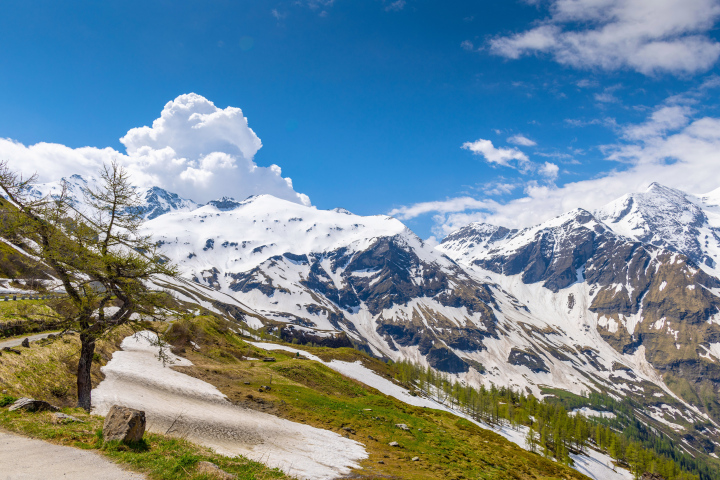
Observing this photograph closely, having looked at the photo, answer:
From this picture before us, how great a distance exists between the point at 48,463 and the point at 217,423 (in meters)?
14.4

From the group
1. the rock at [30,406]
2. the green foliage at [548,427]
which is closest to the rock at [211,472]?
the rock at [30,406]

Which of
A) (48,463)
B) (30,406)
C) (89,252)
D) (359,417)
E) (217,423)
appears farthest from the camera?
(359,417)

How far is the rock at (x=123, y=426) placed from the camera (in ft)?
51.6

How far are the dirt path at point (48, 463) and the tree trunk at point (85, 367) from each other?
6.24 meters

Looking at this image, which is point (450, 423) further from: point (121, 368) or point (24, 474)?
point (24, 474)

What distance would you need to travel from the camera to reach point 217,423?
26656 millimetres

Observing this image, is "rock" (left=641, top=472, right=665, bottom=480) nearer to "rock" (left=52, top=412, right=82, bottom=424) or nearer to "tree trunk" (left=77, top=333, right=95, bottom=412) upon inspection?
"tree trunk" (left=77, top=333, right=95, bottom=412)

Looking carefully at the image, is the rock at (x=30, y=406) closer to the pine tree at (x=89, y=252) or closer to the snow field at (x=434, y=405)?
the pine tree at (x=89, y=252)

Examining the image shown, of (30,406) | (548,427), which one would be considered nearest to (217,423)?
(30,406)

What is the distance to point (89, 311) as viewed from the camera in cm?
2084

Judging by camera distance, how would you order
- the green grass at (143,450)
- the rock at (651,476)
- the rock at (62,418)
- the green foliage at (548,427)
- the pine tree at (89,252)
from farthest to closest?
1. the green foliage at (548,427)
2. the rock at (651,476)
3. the pine tree at (89,252)
4. the rock at (62,418)
5. the green grass at (143,450)

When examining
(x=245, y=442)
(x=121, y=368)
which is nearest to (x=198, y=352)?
(x=121, y=368)

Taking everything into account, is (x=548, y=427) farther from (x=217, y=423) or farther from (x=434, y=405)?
(x=217, y=423)

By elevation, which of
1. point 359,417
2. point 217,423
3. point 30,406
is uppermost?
point 30,406
